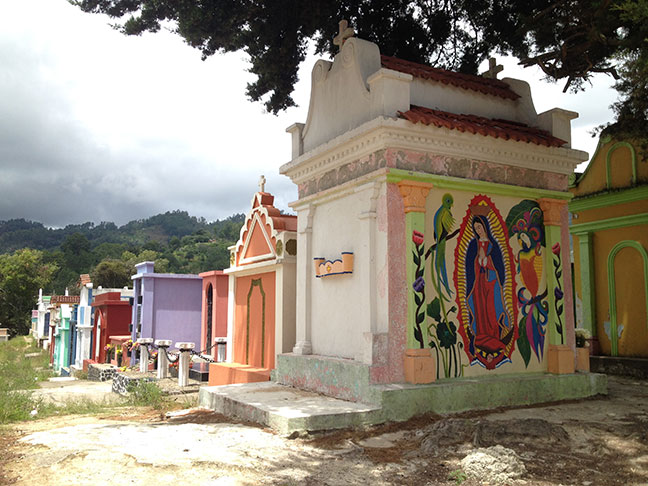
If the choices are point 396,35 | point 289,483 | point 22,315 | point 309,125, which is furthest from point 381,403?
point 22,315

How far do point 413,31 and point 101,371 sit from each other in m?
16.9

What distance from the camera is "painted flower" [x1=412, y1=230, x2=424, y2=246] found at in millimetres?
7701

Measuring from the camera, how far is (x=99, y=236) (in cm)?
17838

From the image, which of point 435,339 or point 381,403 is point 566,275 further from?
point 381,403

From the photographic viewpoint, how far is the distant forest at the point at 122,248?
66062 mm

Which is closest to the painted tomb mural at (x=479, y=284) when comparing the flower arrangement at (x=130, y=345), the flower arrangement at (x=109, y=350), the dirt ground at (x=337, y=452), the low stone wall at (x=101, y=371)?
the dirt ground at (x=337, y=452)

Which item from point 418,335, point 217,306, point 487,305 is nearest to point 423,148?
point 487,305

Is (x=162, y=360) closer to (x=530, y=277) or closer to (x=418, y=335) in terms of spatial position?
(x=418, y=335)

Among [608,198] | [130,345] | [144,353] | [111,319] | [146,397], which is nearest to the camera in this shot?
[146,397]

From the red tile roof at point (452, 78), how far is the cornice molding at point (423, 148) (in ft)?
3.98

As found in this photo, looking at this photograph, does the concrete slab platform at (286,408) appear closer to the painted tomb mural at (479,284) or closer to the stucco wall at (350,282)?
the stucco wall at (350,282)

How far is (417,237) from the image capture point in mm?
7719

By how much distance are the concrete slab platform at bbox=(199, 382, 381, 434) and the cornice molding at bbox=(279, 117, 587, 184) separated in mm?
3444

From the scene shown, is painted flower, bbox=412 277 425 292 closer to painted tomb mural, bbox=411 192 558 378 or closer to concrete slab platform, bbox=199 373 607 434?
painted tomb mural, bbox=411 192 558 378
